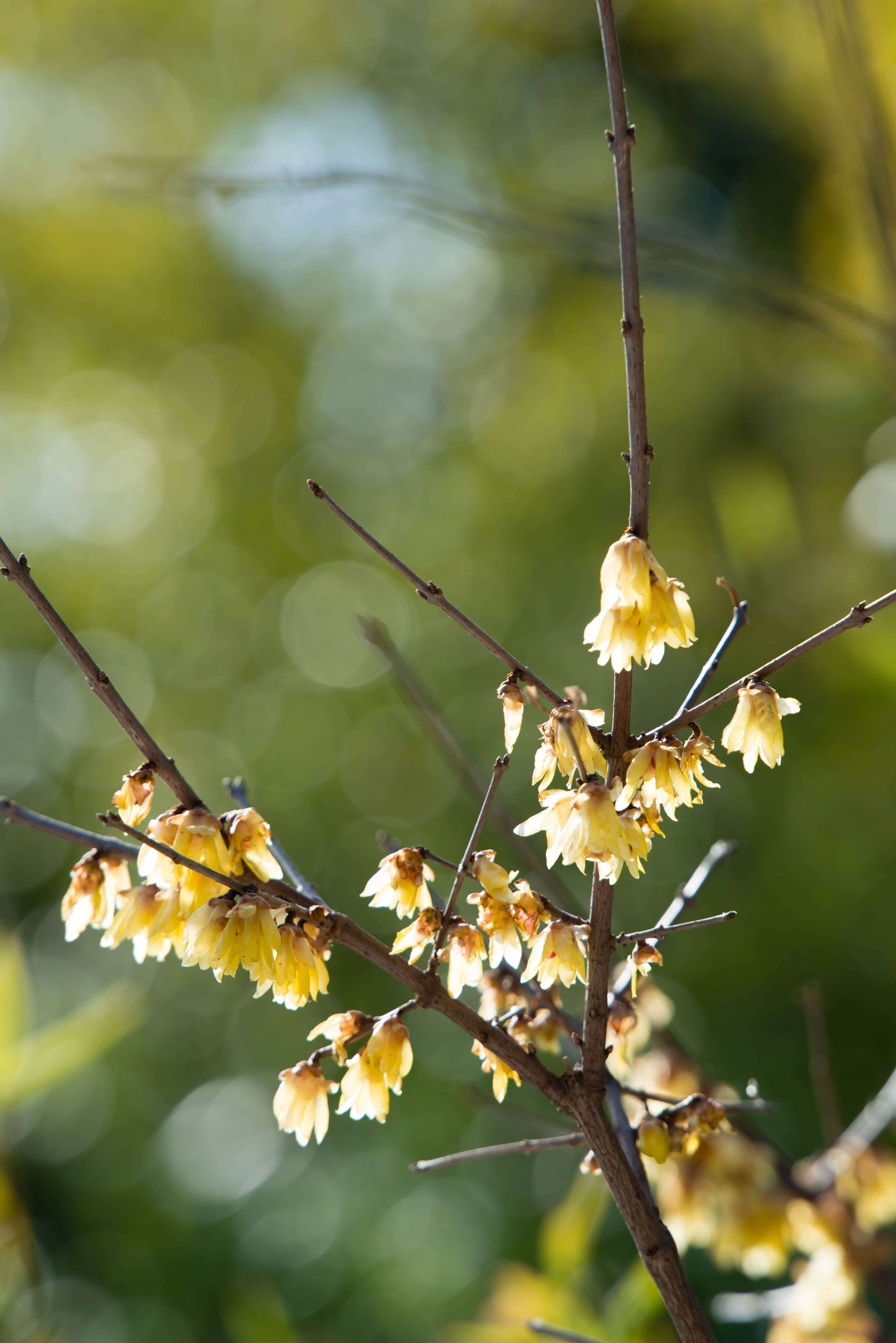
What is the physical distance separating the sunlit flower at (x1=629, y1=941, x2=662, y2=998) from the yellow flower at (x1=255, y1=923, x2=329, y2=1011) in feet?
0.42

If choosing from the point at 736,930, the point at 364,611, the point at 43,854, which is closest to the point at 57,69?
the point at 364,611

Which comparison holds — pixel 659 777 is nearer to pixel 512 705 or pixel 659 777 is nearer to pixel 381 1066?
pixel 512 705

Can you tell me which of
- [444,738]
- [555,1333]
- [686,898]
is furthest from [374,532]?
[555,1333]

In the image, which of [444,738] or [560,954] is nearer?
[560,954]

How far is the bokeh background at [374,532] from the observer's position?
1.92 meters

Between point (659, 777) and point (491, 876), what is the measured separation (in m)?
0.08

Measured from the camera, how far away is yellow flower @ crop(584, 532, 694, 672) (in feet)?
1.09

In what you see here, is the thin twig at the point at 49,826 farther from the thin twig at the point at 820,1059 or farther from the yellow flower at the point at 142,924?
the thin twig at the point at 820,1059

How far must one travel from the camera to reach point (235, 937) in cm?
34

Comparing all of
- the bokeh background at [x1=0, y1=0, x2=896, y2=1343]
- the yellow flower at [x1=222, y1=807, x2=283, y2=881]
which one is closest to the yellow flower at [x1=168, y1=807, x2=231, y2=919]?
the yellow flower at [x1=222, y1=807, x2=283, y2=881]

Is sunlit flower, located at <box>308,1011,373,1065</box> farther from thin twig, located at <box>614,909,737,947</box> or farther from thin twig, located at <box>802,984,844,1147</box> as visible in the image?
thin twig, located at <box>802,984,844,1147</box>

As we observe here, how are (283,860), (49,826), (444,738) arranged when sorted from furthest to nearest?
(444,738) < (283,860) < (49,826)

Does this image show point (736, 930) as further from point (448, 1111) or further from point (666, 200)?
point (666, 200)

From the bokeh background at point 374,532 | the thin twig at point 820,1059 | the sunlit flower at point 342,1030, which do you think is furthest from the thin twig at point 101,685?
the bokeh background at point 374,532
